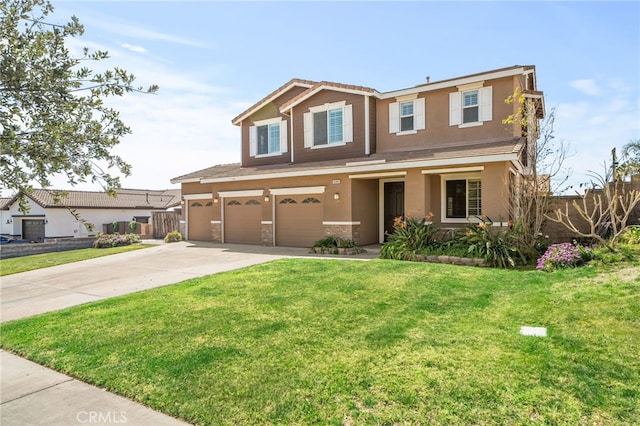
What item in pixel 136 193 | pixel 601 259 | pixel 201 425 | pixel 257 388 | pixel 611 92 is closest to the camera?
pixel 201 425

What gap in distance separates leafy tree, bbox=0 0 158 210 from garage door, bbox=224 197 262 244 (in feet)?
49.3

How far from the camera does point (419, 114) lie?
16344 mm

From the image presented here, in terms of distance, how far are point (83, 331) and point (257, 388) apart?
3763mm

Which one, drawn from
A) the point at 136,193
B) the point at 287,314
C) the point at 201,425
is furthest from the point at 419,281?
the point at 136,193

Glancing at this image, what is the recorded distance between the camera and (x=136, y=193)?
41938 millimetres

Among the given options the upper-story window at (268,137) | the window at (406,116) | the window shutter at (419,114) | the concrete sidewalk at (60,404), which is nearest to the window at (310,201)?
the upper-story window at (268,137)

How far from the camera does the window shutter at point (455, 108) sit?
15475mm

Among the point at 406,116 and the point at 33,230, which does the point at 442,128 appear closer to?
the point at 406,116

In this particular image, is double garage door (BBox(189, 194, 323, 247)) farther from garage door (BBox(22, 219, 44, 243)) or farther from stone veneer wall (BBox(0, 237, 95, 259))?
garage door (BBox(22, 219, 44, 243))

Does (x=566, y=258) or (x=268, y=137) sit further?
(x=268, y=137)

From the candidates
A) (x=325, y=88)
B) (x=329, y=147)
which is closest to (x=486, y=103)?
(x=329, y=147)

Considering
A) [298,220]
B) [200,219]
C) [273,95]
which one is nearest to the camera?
[298,220]

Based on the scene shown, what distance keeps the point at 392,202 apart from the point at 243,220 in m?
7.16

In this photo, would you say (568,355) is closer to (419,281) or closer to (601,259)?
(419,281)
